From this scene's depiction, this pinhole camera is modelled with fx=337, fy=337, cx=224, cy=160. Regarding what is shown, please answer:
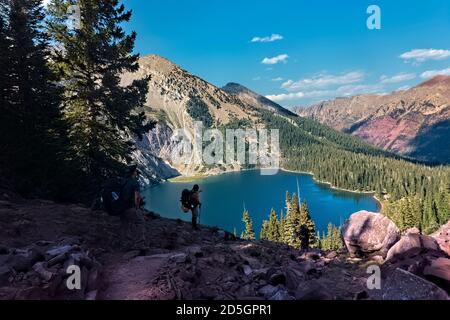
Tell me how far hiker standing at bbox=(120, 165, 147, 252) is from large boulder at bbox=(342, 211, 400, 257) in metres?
11.1

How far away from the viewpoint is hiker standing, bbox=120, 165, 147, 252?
16.0 metres

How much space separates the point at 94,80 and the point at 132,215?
48.8ft

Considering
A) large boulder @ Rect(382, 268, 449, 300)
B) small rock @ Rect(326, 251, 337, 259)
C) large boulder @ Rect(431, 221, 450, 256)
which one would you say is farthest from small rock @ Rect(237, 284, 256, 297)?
small rock @ Rect(326, 251, 337, 259)

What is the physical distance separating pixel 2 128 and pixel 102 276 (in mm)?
16806

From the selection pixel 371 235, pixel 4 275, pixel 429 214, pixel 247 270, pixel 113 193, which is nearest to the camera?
pixel 4 275

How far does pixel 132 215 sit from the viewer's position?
17.6 metres

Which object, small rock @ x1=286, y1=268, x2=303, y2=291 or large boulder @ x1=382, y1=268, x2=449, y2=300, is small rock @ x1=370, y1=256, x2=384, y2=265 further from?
large boulder @ x1=382, y1=268, x2=449, y2=300

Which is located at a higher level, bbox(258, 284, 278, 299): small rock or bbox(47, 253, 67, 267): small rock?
bbox(47, 253, 67, 267): small rock

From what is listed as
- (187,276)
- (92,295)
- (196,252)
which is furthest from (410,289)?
(92,295)

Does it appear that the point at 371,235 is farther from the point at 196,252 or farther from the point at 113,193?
the point at 113,193

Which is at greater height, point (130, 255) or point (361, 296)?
point (130, 255)

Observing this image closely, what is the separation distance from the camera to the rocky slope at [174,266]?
9.70 metres
